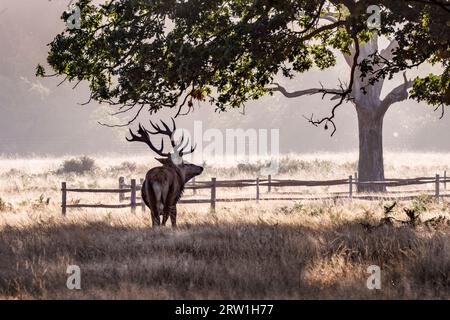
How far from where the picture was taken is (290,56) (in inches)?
658

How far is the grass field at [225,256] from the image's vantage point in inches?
374

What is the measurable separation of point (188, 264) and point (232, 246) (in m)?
1.79

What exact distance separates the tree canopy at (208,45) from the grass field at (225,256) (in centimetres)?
273

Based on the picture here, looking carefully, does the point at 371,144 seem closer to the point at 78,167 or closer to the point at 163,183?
the point at 163,183

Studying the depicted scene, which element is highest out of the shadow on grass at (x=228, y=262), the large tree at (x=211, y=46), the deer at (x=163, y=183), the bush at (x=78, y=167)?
the large tree at (x=211, y=46)

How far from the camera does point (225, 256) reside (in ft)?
38.3

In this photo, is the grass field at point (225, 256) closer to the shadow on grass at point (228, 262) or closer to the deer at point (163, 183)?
the shadow on grass at point (228, 262)

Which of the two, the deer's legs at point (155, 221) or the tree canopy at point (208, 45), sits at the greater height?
the tree canopy at point (208, 45)

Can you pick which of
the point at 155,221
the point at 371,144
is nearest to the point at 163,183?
the point at 155,221

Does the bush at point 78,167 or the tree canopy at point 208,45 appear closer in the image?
the tree canopy at point 208,45

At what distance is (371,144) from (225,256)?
20.7 metres

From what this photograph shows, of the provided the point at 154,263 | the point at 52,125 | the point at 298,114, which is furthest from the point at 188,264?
the point at 298,114

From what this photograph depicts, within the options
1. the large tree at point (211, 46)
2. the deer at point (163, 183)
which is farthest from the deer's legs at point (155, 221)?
the large tree at point (211, 46)

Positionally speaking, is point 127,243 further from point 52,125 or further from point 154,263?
point 52,125
